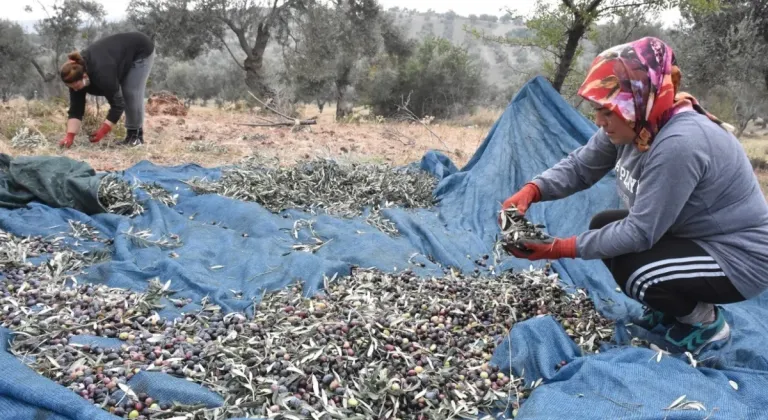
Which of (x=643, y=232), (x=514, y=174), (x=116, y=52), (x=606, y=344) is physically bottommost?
(x=606, y=344)

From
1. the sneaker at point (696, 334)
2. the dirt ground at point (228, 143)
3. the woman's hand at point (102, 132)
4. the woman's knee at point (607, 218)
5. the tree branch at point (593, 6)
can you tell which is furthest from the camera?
the tree branch at point (593, 6)

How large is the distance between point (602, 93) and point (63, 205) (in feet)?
12.1

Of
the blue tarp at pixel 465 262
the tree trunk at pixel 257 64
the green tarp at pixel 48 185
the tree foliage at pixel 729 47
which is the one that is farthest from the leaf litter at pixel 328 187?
the tree trunk at pixel 257 64

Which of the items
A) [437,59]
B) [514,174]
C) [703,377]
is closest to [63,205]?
[514,174]

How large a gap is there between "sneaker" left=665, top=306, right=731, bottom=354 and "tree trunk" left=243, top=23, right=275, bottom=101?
14.4 metres

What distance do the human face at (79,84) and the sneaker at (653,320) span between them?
557cm

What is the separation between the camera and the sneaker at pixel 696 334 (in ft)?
8.00

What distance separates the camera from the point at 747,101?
50.8ft

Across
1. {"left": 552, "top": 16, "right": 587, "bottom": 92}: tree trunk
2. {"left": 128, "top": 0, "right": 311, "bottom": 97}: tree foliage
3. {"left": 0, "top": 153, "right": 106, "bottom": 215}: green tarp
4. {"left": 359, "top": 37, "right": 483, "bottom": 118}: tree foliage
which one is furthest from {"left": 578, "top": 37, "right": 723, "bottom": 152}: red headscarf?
{"left": 359, "top": 37, "right": 483, "bottom": 118}: tree foliage

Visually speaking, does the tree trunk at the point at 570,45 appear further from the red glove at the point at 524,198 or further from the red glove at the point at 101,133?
the red glove at the point at 101,133

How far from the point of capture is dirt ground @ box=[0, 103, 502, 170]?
6.16m

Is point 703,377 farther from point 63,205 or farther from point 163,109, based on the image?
point 163,109

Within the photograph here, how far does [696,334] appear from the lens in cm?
243

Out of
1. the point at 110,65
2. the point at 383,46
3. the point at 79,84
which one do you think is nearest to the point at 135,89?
the point at 110,65
